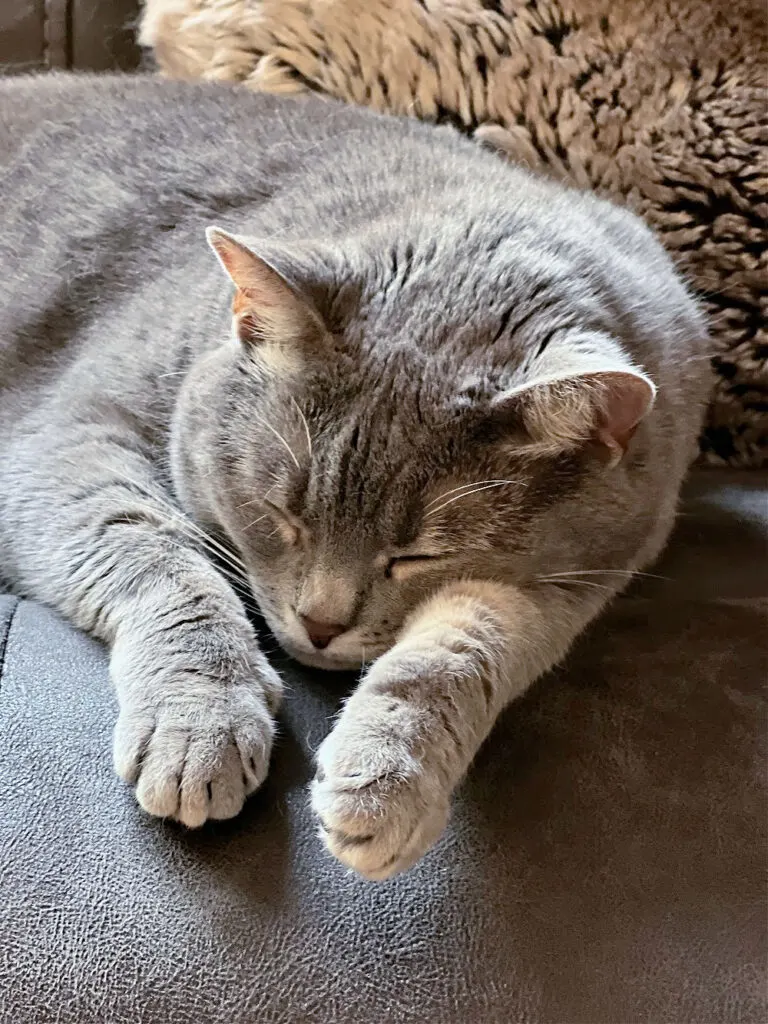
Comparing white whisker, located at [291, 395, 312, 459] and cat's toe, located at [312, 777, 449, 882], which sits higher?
white whisker, located at [291, 395, 312, 459]

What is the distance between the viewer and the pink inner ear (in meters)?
0.76

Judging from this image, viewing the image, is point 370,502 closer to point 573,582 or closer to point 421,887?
point 573,582

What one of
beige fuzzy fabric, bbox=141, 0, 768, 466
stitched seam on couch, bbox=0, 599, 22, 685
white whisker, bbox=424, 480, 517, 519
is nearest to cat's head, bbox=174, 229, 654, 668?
white whisker, bbox=424, 480, 517, 519

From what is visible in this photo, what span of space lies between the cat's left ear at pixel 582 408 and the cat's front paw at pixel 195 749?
1.11 ft

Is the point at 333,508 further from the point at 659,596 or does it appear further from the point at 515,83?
the point at 515,83

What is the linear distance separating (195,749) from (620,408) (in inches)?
17.9

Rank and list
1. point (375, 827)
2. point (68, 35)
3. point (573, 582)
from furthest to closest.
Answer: point (68, 35) → point (573, 582) → point (375, 827)

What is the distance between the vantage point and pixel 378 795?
0.68m

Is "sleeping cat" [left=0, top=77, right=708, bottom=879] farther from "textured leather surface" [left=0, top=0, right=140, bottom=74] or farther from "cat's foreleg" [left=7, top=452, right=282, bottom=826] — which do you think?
"textured leather surface" [left=0, top=0, right=140, bottom=74]

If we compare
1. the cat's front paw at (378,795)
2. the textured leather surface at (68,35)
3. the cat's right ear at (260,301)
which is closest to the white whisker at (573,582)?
the cat's front paw at (378,795)

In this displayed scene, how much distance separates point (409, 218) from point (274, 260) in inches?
8.3

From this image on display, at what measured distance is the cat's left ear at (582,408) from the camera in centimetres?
76

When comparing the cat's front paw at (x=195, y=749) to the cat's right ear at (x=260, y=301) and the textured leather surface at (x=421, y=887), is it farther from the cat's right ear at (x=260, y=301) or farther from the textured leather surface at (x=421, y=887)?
the cat's right ear at (x=260, y=301)

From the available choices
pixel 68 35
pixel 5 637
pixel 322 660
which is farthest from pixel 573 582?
pixel 68 35
